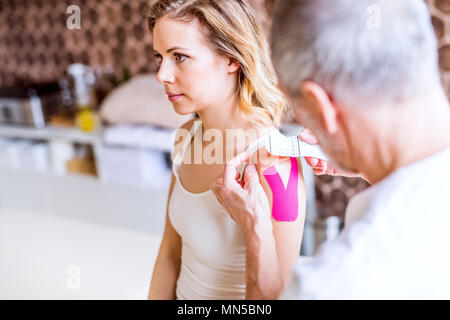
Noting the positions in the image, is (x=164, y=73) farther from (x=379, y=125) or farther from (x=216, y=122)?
(x=379, y=125)

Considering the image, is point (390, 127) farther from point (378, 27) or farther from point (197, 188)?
point (197, 188)

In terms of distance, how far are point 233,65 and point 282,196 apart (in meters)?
0.27

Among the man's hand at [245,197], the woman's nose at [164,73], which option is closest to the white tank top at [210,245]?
the man's hand at [245,197]

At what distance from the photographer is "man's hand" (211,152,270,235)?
27.2 inches

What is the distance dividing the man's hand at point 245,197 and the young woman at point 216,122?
0.04m

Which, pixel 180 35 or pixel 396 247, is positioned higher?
pixel 180 35

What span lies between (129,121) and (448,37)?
1.53 metres

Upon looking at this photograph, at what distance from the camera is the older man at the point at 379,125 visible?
48 cm

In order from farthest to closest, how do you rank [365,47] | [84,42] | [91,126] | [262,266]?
[84,42] → [91,126] → [262,266] → [365,47]

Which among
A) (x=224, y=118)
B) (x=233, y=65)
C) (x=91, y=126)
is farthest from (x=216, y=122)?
(x=91, y=126)

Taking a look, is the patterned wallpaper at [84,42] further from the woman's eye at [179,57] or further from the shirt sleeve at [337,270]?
the shirt sleeve at [337,270]

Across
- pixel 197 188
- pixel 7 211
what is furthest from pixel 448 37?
pixel 7 211

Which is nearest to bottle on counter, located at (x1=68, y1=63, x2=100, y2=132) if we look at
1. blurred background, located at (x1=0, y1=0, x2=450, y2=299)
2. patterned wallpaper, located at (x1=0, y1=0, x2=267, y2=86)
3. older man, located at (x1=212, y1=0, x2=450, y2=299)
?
blurred background, located at (x1=0, y1=0, x2=450, y2=299)

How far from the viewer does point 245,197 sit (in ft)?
2.32
